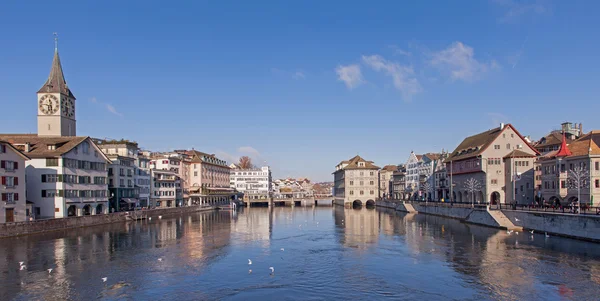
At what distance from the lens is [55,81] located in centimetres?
8888

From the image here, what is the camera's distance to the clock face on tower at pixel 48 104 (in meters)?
88.3

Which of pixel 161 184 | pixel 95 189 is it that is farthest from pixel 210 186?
pixel 95 189

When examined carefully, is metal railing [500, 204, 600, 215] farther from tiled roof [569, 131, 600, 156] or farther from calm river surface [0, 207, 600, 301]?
tiled roof [569, 131, 600, 156]

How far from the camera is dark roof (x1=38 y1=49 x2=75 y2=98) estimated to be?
88.2 metres

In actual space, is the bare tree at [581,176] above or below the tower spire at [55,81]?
below

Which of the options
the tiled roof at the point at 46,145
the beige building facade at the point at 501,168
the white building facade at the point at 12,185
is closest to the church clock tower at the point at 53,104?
the tiled roof at the point at 46,145

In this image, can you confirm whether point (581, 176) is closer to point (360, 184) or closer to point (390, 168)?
point (360, 184)

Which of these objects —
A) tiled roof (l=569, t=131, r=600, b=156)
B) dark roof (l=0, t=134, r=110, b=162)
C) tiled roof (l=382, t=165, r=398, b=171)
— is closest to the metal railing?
tiled roof (l=569, t=131, r=600, b=156)

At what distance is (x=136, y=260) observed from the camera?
4259 cm

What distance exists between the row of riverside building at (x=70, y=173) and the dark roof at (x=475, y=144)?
238 ft

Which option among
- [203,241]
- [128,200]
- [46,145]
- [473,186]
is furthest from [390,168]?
[203,241]

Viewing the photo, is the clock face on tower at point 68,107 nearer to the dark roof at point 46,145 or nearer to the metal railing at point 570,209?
the dark roof at point 46,145

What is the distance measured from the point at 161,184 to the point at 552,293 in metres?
101

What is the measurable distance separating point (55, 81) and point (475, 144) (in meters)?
88.1
